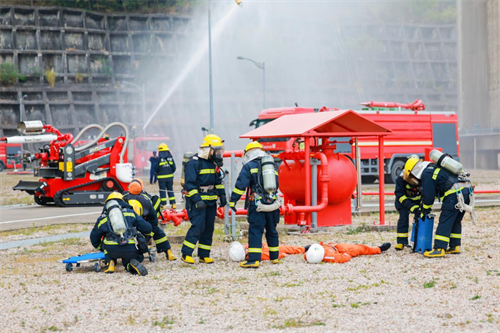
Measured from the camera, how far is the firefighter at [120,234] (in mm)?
8930

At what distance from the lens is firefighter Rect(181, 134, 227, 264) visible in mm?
9734

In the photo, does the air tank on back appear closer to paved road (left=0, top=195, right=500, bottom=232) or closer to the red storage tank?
the red storage tank

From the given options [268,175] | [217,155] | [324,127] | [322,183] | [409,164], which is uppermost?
[324,127]

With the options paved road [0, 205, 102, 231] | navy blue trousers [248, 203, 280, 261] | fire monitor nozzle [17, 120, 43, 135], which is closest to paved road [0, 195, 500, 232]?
paved road [0, 205, 102, 231]

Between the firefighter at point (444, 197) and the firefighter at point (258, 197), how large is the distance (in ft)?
6.77

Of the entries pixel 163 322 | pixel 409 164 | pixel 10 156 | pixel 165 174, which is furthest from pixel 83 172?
pixel 10 156

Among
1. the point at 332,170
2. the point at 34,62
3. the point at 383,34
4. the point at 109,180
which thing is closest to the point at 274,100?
the point at 383,34

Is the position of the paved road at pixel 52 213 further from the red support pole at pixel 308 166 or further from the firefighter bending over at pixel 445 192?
the firefighter bending over at pixel 445 192

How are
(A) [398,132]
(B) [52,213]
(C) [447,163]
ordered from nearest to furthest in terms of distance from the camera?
(C) [447,163]
(B) [52,213]
(A) [398,132]

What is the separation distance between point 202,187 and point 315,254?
1.83 metres

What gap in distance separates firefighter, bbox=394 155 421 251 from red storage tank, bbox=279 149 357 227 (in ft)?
7.82

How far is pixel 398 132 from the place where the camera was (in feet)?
87.0

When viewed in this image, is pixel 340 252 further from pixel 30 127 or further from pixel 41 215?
pixel 30 127

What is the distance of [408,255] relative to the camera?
33.2 ft
